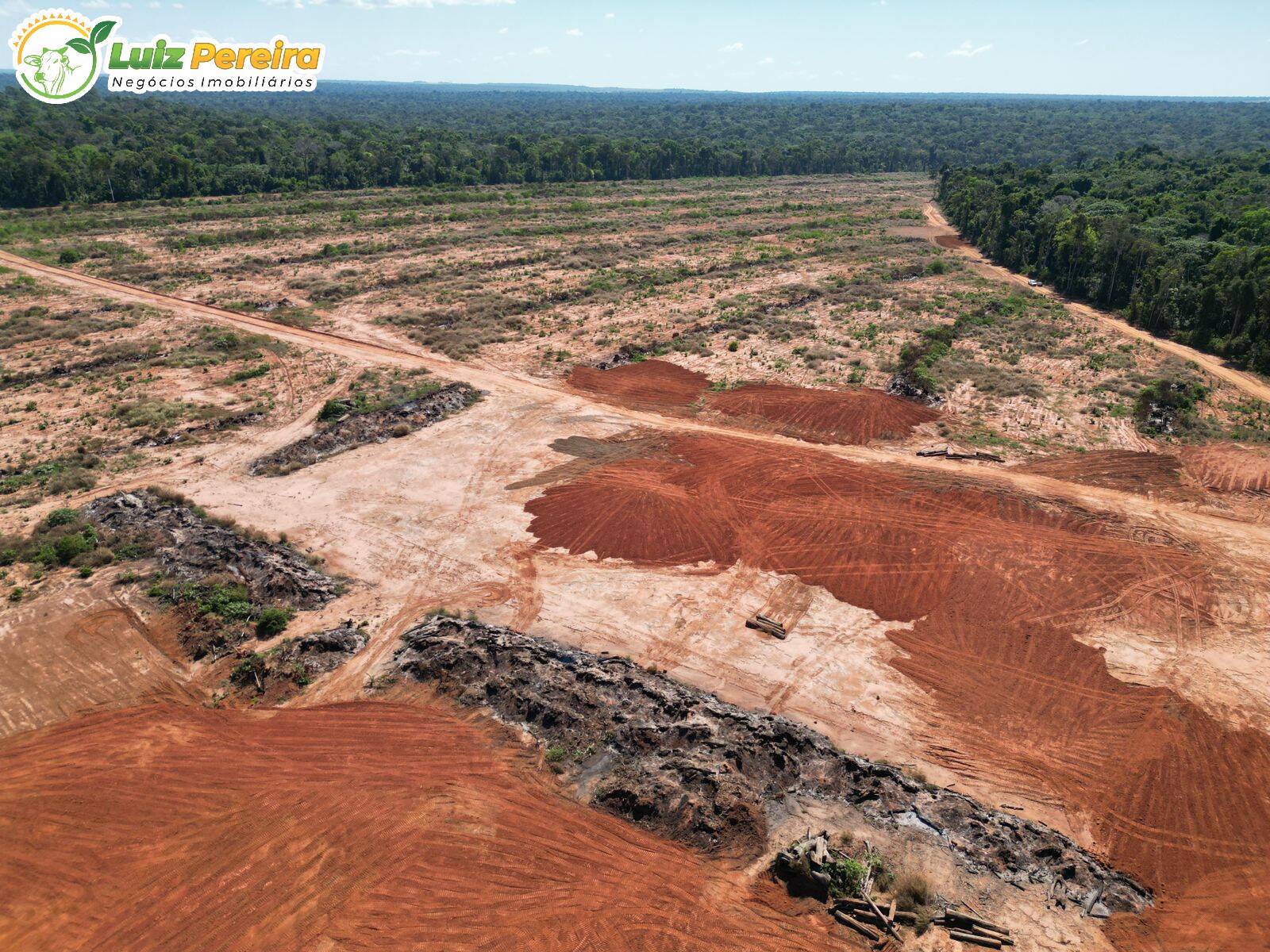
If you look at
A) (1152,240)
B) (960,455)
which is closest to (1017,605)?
(960,455)

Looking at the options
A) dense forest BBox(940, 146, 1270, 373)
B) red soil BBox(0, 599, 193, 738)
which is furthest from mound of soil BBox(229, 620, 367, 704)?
dense forest BBox(940, 146, 1270, 373)

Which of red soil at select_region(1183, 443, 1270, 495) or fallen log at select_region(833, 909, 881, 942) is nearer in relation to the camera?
fallen log at select_region(833, 909, 881, 942)

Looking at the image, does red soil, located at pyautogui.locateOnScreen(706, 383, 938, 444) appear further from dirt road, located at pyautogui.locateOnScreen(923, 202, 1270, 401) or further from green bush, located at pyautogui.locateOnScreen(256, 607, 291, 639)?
green bush, located at pyautogui.locateOnScreen(256, 607, 291, 639)

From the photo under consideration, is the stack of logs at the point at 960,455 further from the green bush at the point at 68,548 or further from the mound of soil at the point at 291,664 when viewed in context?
the green bush at the point at 68,548

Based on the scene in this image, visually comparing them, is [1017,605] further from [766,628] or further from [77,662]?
[77,662]

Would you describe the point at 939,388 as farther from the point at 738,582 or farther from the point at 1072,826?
the point at 1072,826

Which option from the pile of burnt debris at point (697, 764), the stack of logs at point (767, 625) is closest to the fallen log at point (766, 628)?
the stack of logs at point (767, 625)
